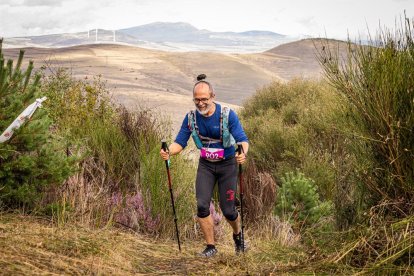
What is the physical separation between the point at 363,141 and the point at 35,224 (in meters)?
3.81

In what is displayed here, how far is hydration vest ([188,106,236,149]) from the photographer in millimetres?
6055

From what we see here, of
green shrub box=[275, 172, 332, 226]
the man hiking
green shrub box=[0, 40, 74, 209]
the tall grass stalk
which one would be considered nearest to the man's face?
the man hiking

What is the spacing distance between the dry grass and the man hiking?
1.99 feet

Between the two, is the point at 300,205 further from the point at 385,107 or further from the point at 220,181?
the point at 385,107

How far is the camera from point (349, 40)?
19.3 feet

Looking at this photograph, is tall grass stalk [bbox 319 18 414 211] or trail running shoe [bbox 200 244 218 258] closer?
tall grass stalk [bbox 319 18 414 211]

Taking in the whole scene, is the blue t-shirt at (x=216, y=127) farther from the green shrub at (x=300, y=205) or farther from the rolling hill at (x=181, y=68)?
the rolling hill at (x=181, y=68)

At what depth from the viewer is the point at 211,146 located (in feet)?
20.2

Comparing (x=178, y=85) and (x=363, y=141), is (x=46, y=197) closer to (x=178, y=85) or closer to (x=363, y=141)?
(x=363, y=141)

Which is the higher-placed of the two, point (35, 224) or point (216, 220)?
point (35, 224)

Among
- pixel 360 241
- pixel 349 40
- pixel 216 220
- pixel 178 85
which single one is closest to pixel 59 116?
pixel 216 220

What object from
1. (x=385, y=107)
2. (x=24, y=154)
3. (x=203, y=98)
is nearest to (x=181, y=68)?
(x=24, y=154)

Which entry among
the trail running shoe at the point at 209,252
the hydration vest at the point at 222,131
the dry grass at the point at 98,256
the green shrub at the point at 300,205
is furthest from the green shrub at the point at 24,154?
the green shrub at the point at 300,205

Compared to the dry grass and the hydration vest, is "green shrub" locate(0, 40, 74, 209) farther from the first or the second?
the hydration vest
